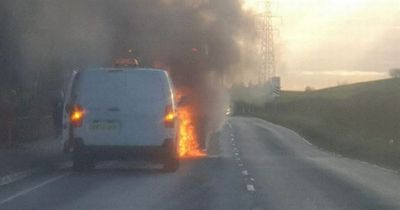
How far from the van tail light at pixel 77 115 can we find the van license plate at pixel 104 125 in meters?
0.30

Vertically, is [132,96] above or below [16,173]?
above

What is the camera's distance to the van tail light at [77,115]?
25.3 meters

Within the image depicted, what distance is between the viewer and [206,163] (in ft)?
101

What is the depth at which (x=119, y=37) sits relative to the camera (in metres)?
46.5

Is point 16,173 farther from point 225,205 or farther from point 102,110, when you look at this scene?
point 225,205

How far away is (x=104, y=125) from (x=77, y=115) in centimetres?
62

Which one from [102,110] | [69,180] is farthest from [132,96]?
[69,180]

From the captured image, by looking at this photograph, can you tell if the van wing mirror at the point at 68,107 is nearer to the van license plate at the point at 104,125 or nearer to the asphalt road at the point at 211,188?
the van license plate at the point at 104,125

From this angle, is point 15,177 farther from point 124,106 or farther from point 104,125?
point 124,106

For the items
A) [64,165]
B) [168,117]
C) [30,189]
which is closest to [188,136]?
[64,165]

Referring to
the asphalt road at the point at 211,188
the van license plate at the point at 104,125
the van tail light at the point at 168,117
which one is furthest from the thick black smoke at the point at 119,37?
the van tail light at the point at 168,117

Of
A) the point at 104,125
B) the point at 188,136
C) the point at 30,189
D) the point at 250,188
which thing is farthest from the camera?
the point at 188,136

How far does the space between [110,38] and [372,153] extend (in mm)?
11375

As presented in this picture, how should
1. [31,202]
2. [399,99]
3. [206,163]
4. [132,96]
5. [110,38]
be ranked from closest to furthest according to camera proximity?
1. [31,202]
2. [132,96]
3. [206,163]
4. [110,38]
5. [399,99]
